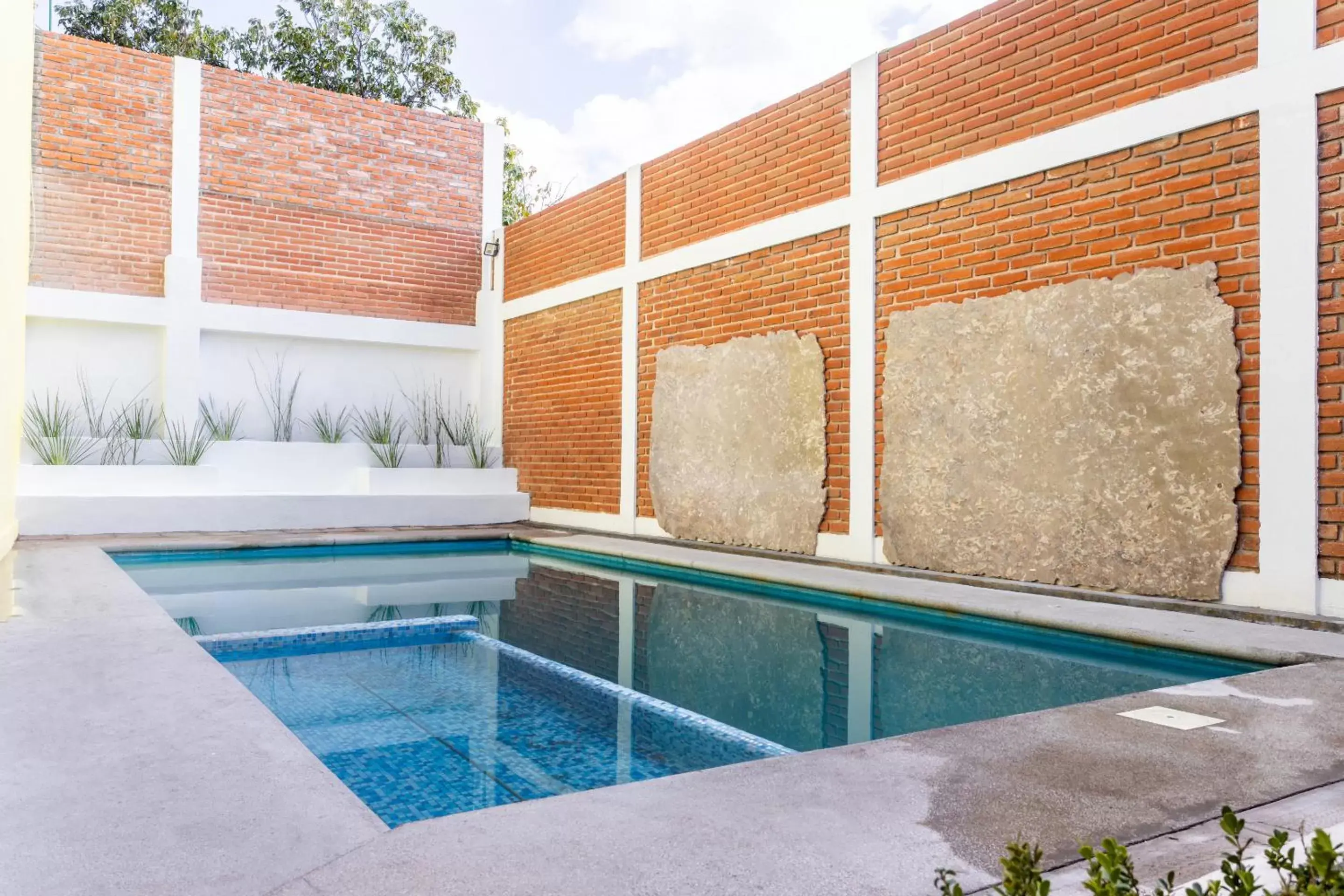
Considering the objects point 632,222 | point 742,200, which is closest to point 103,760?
point 742,200

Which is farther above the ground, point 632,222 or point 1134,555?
point 632,222

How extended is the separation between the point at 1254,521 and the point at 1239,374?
65cm

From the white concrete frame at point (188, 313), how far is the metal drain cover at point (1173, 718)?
27.5ft

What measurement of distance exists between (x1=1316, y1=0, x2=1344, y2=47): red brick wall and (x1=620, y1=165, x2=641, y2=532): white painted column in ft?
16.7

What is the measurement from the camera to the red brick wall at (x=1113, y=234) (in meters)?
4.30

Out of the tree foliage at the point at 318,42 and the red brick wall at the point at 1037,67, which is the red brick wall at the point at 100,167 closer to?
the red brick wall at the point at 1037,67

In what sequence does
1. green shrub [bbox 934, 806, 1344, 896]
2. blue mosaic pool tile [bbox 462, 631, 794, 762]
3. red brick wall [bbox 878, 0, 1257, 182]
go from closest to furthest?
green shrub [bbox 934, 806, 1344, 896]
blue mosaic pool tile [bbox 462, 631, 794, 762]
red brick wall [bbox 878, 0, 1257, 182]

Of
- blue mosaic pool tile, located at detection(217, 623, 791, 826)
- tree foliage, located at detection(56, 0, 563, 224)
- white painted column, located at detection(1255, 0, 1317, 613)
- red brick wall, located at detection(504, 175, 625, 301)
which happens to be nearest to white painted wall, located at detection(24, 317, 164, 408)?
red brick wall, located at detection(504, 175, 625, 301)

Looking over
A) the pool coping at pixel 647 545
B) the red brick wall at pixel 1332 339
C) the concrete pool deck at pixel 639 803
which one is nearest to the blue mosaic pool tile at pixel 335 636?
the concrete pool deck at pixel 639 803

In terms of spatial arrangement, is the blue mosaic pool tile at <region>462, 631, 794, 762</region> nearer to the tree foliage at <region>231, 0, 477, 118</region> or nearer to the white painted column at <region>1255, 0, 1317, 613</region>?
the white painted column at <region>1255, 0, 1317, 613</region>

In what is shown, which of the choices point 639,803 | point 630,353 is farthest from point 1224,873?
point 630,353

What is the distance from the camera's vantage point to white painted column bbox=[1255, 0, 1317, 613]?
408cm

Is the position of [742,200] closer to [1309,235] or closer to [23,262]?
[1309,235]

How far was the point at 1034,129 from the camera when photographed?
5.27 meters
